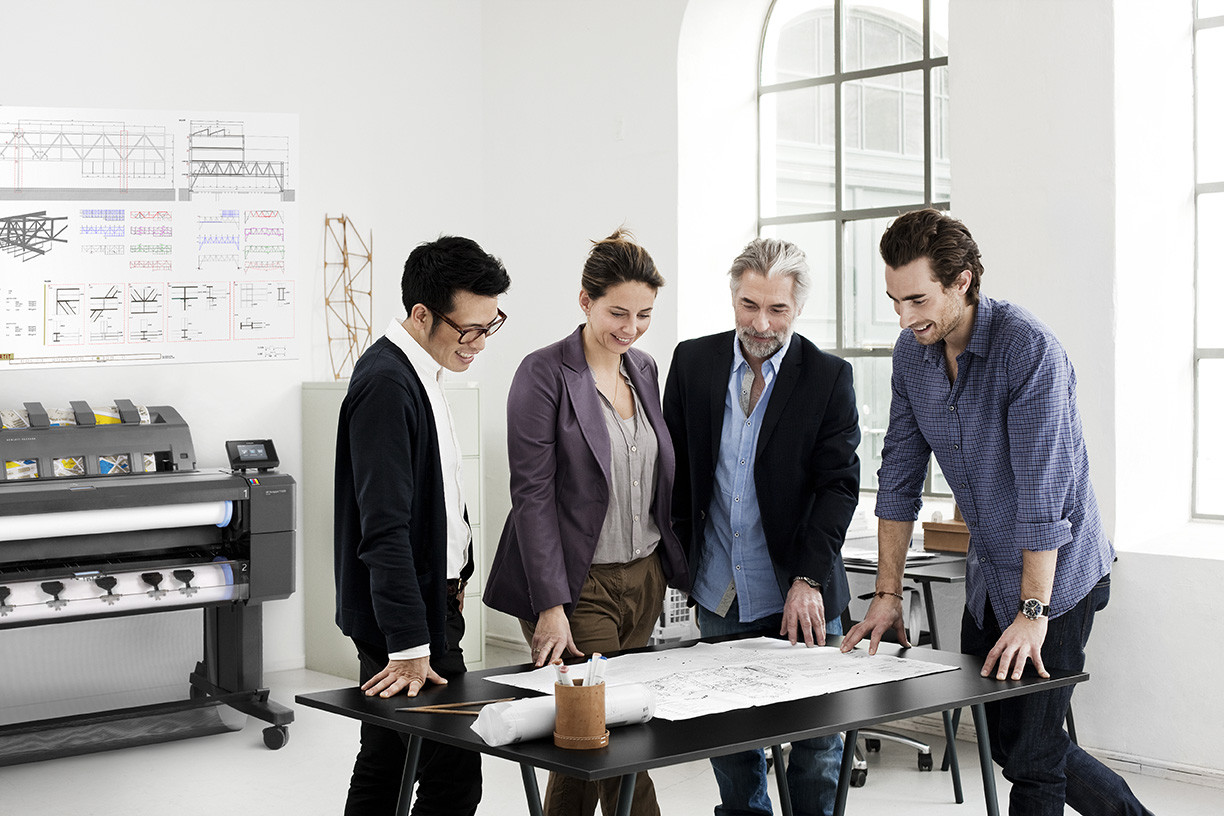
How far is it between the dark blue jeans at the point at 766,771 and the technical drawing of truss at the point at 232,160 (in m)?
3.44

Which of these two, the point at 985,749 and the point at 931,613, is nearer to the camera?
the point at 985,749

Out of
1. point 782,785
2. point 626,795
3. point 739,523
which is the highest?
point 739,523

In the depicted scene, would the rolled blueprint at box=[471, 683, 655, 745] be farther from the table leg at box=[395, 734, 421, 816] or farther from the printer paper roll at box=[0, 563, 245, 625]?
the printer paper roll at box=[0, 563, 245, 625]

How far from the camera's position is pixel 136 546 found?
4.38m

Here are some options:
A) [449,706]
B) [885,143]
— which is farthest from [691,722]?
[885,143]

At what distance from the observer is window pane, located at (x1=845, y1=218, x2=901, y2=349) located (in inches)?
203

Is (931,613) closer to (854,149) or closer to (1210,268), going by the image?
(1210,268)

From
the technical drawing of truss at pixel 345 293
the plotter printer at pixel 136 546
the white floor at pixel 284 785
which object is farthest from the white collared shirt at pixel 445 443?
the technical drawing of truss at pixel 345 293

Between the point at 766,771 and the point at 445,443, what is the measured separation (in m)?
1.01

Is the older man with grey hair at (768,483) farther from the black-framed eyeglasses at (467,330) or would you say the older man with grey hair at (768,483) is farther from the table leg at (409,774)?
the table leg at (409,774)

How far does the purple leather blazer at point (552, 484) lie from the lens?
258 cm

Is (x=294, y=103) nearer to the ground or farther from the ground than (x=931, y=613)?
farther from the ground

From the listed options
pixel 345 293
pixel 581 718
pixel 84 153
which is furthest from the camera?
pixel 345 293

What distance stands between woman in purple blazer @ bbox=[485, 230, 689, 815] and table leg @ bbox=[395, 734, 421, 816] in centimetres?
46
